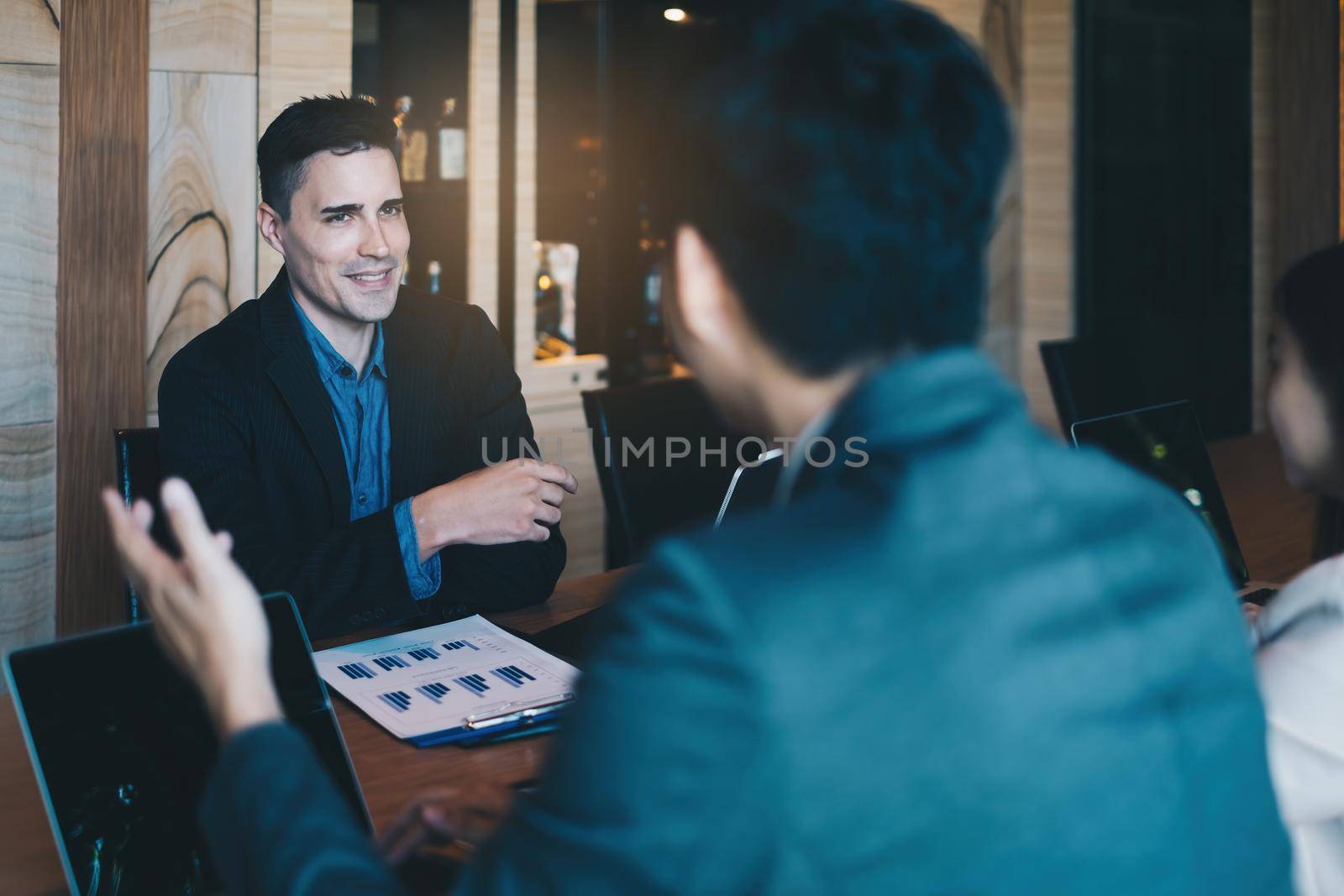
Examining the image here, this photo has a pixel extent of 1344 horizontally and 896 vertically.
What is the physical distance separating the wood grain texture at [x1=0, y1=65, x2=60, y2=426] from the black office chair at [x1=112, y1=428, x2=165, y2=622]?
1057 mm

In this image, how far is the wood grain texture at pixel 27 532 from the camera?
9.28 feet

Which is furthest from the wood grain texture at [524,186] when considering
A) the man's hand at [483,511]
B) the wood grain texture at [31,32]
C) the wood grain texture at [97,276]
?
the man's hand at [483,511]

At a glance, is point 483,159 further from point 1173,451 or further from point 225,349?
point 1173,451

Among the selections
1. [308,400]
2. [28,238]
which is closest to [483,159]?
[28,238]

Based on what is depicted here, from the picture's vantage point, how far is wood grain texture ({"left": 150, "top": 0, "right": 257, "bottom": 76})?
9.57ft

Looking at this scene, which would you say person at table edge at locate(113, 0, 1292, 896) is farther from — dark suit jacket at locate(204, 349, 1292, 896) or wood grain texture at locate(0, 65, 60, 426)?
wood grain texture at locate(0, 65, 60, 426)

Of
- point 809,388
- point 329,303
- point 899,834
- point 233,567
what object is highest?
point 329,303

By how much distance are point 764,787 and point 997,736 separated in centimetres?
13

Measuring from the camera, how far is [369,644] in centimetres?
160

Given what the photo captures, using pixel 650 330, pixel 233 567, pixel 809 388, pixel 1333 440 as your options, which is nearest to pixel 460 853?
pixel 233 567

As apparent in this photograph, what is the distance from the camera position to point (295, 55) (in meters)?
3.15

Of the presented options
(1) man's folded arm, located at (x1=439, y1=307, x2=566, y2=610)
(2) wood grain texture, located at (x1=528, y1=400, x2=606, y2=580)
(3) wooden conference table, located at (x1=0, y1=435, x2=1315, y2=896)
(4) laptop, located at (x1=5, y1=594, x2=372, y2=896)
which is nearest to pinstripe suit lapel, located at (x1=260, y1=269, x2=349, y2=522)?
(1) man's folded arm, located at (x1=439, y1=307, x2=566, y2=610)

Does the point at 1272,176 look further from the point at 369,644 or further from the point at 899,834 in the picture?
the point at 899,834

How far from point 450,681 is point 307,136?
104cm
